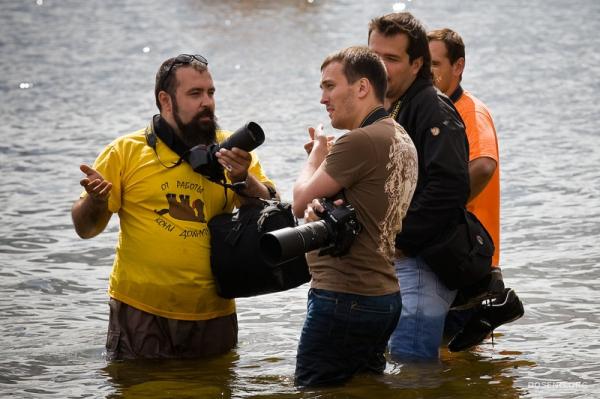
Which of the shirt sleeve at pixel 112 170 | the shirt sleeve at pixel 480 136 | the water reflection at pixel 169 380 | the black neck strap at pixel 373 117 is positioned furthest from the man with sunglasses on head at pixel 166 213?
the shirt sleeve at pixel 480 136

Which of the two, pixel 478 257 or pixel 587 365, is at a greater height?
pixel 478 257

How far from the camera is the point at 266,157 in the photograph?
585 inches

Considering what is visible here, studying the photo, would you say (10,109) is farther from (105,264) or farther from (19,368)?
(19,368)

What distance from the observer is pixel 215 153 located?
21.1 ft

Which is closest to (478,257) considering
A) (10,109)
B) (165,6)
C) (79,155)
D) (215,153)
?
(215,153)

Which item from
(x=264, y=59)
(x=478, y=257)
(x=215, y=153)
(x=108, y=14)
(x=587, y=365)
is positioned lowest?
(x=587, y=365)

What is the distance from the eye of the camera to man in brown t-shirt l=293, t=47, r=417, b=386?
559 centimetres

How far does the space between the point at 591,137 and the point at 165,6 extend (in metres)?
17.5

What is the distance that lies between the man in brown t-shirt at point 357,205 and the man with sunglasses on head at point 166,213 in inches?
38.4

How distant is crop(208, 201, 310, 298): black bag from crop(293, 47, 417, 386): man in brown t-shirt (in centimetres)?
66

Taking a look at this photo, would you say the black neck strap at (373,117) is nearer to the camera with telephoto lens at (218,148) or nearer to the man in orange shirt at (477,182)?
the camera with telephoto lens at (218,148)

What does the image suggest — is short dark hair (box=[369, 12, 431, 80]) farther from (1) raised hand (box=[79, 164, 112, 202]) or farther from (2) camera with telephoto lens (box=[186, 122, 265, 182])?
(1) raised hand (box=[79, 164, 112, 202])

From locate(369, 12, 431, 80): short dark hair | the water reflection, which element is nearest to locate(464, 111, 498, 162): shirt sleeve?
locate(369, 12, 431, 80): short dark hair

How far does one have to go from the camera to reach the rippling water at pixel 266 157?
7270mm
